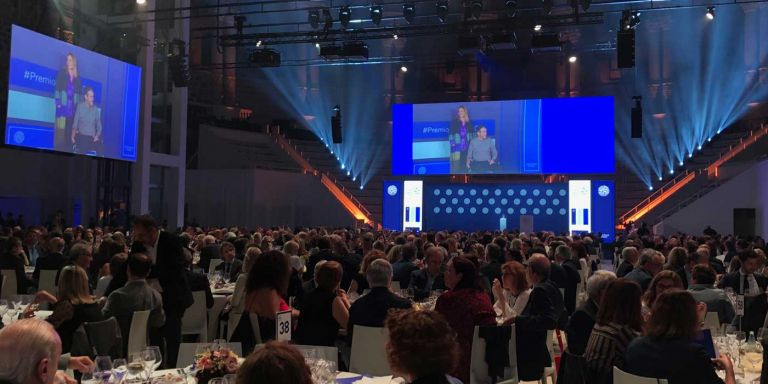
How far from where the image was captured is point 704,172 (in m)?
24.0

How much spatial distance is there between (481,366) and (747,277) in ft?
14.2

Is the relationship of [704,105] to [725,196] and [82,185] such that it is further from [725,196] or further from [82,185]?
[82,185]

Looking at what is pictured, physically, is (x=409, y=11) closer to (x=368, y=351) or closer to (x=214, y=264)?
(x=214, y=264)

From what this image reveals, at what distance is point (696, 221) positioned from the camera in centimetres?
2259

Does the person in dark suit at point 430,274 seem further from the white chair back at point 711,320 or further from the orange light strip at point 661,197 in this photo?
the orange light strip at point 661,197

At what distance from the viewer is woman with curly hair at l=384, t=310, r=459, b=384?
262 centimetres

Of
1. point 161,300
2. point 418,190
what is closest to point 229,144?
point 418,190

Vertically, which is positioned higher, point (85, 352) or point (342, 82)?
point (342, 82)

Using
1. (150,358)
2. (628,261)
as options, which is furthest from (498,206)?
(150,358)

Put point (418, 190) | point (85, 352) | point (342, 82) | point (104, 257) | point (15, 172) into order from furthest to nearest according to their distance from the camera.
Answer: point (342, 82) < point (418, 190) < point (15, 172) < point (104, 257) < point (85, 352)

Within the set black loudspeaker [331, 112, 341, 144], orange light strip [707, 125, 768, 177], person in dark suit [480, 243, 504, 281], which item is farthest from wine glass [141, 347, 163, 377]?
orange light strip [707, 125, 768, 177]

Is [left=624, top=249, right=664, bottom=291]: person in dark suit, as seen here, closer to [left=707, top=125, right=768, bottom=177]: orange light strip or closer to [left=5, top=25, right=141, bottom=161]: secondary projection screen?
[left=5, top=25, right=141, bottom=161]: secondary projection screen

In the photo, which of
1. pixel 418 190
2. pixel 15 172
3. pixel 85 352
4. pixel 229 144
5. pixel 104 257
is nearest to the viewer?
pixel 85 352

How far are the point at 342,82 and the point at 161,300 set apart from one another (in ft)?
77.2
